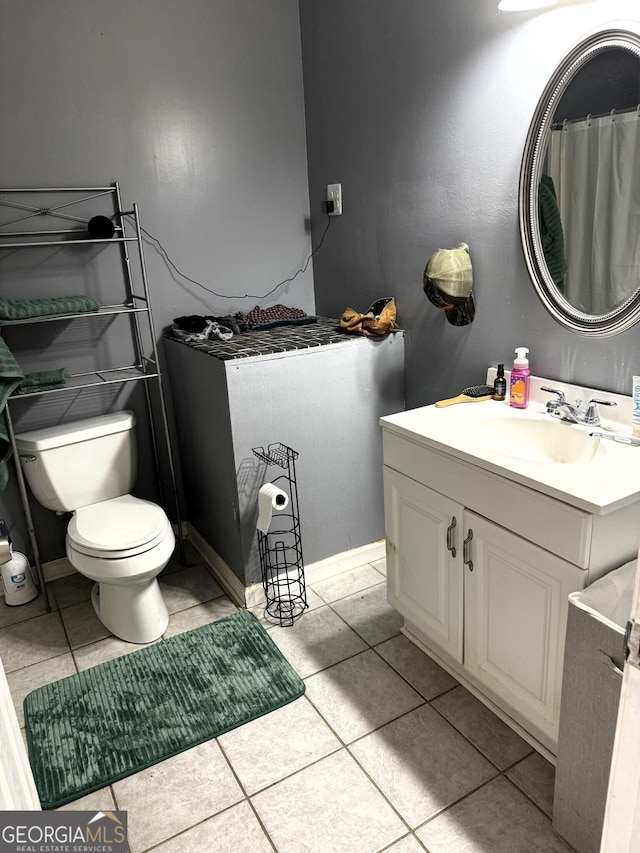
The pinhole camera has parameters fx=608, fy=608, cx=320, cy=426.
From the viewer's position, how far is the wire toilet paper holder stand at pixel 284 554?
7.55 feet

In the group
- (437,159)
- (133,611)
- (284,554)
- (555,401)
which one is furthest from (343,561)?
(437,159)

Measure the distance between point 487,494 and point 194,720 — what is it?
3.67ft

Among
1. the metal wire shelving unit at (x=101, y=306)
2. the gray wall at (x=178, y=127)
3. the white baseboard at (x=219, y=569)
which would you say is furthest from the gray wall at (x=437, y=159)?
the white baseboard at (x=219, y=569)

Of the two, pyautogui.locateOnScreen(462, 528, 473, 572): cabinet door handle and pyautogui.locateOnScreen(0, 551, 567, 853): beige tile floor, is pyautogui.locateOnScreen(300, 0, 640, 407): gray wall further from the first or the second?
pyautogui.locateOnScreen(0, 551, 567, 853): beige tile floor

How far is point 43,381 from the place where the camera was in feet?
7.40

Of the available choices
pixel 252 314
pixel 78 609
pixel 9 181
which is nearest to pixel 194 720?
pixel 78 609

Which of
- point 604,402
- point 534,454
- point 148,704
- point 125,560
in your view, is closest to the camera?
point 604,402

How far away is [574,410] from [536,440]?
0.45ft

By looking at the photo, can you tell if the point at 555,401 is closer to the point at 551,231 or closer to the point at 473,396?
the point at 473,396

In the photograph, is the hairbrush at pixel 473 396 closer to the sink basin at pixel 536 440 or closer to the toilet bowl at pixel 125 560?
the sink basin at pixel 536 440

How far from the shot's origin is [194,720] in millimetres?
1844

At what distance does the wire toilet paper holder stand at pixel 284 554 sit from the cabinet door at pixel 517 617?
0.82 m

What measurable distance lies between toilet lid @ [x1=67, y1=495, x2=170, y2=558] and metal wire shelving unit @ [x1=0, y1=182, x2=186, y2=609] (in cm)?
25

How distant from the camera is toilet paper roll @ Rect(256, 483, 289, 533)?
214 cm
